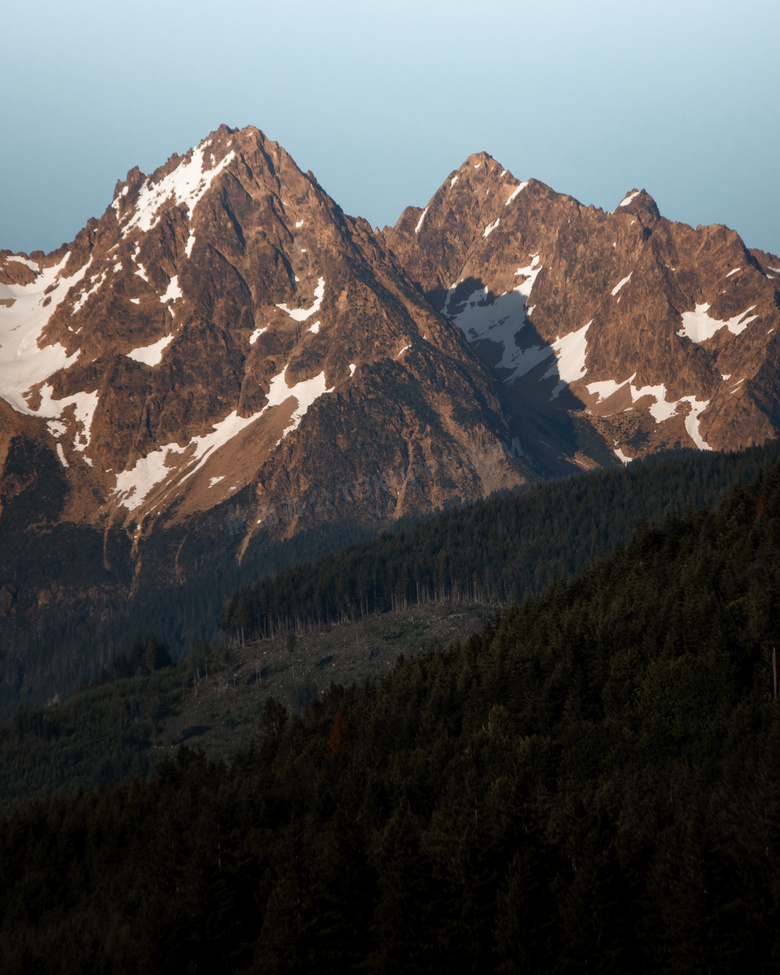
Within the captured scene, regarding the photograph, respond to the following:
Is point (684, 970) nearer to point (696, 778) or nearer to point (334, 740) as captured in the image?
point (696, 778)

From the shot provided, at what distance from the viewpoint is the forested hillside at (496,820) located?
2549 inches

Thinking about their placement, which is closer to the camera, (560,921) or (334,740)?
(560,921)

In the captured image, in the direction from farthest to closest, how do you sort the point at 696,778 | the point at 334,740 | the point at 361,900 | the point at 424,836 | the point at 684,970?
the point at 334,740 < the point at 696,778 < the point at 424,836 < the point at 361,900 < the point at 684,970

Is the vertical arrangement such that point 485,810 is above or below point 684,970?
above

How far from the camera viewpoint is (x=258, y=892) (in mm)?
73625

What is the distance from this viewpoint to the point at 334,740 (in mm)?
118688

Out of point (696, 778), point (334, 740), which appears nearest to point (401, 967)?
point (696, 778)

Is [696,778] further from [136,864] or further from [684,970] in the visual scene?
[136,864]

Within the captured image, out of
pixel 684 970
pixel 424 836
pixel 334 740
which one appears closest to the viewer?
pixel 684 970

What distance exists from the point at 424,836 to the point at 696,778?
23.2 m

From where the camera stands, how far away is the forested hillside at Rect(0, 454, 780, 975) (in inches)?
2549

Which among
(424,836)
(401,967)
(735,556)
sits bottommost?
(401,967)

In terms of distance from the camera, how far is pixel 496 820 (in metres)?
70.9

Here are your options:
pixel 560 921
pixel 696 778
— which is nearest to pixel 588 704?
pixel 696 778
